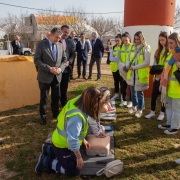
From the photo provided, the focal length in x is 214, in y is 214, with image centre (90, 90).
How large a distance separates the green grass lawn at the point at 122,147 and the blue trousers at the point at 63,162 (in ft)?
0.34

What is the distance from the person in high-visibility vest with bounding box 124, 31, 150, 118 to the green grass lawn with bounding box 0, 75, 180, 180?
62 cm

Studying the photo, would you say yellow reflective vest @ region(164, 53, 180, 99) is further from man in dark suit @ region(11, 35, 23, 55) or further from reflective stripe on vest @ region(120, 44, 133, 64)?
man in dark suit @ region(11, 35, 23, 55)

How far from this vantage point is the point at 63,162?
8.93 ft

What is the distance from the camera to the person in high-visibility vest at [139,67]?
4.46 metres

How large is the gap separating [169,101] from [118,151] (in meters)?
1.37

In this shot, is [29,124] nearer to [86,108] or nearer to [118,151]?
[118,151]

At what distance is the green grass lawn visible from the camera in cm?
289

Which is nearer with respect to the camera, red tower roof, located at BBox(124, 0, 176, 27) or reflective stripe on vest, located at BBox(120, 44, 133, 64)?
reflective stripe on vest, located at BBox(120, 44, 133, 64)

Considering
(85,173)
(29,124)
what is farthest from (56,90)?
(85,173)

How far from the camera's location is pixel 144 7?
19.3 feet

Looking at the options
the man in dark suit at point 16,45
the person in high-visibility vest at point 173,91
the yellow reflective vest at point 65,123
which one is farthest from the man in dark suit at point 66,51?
the man in dark suit at point 16,45

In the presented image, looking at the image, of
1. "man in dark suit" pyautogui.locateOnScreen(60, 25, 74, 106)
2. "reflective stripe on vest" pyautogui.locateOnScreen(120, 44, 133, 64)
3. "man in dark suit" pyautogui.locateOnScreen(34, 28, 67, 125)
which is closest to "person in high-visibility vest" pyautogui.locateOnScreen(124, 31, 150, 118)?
"reflective stripe on vest" pyautogui.locateOnScreen(120, 44, 133, 64)

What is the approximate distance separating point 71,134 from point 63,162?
0.54 meters

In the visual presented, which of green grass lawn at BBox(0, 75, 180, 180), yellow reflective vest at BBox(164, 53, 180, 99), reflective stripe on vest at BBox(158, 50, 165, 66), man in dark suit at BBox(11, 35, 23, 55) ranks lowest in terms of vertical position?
green grass lawn at BBox(0, 75, 180, 180)
